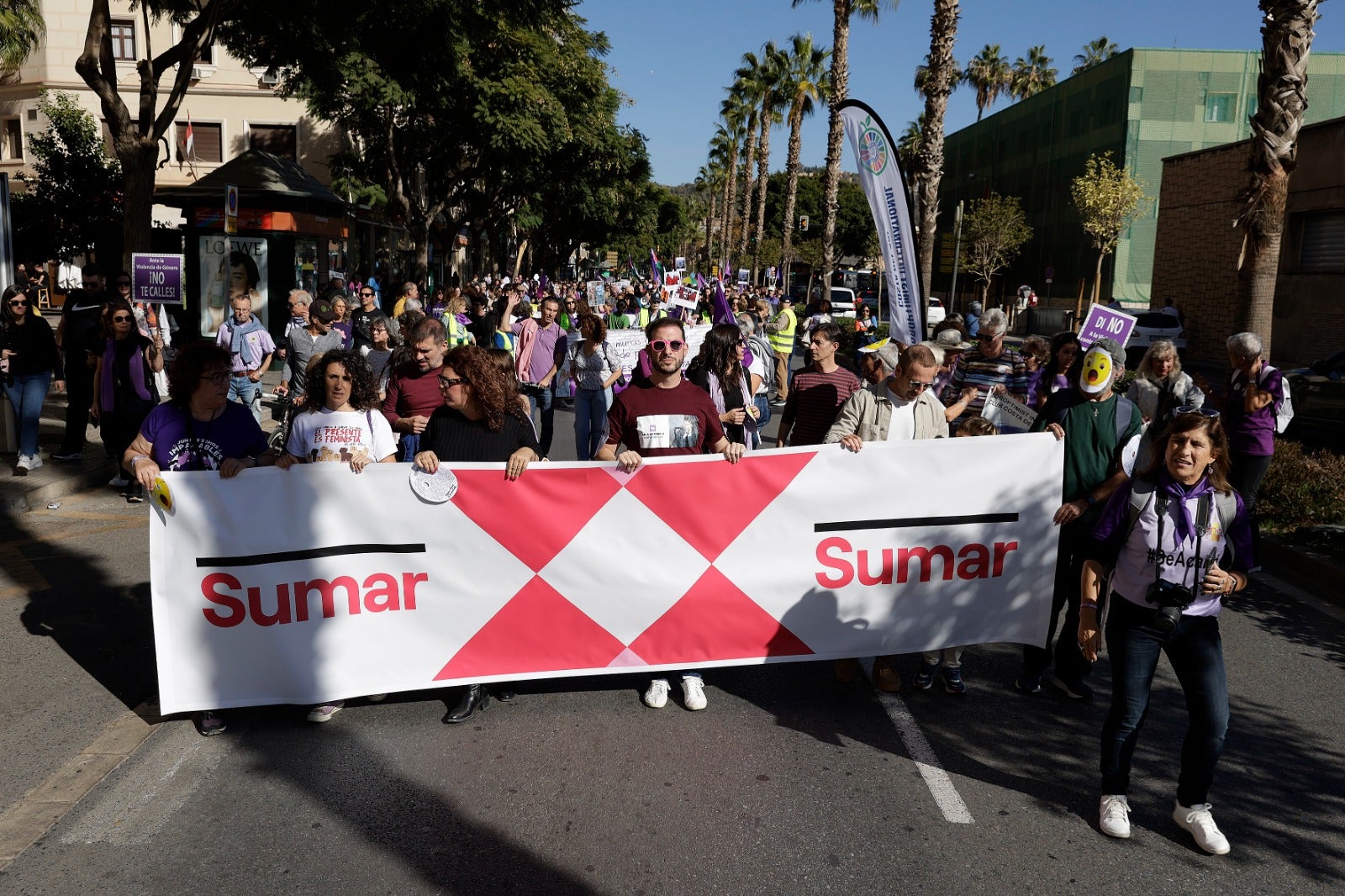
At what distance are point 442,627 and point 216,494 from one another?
1160 millimetres

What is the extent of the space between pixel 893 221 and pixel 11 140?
4779cm

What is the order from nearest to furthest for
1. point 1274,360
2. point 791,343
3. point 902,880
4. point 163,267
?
point 902,880
point 163,267
point 791,343
point 1274,360

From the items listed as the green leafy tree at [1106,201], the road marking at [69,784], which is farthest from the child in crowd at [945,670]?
the green leafy tree at [1106,201]

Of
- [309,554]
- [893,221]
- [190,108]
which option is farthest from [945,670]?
[190,108]

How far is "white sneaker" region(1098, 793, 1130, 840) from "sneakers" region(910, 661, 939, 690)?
149 centimetres

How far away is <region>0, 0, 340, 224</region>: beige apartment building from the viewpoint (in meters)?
43.6

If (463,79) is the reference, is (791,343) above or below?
below

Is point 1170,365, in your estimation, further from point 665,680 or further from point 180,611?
point 180,611

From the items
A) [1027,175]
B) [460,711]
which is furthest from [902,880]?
[1027,175]

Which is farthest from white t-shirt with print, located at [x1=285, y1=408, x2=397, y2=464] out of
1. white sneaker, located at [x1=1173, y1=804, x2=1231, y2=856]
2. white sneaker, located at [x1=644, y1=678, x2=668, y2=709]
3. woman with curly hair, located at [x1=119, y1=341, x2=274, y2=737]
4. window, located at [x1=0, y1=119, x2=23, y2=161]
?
window, located at [x1=0, y1=119, x2=23, y2=161]

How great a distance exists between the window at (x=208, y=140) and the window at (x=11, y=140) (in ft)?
22.1

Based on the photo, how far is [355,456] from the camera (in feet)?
16.4

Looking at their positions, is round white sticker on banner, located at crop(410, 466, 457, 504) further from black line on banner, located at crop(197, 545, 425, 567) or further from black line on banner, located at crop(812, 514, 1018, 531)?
black line on banner, located at crop(812, 514, 1018, 531)

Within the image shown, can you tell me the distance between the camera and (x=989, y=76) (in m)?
81.2
